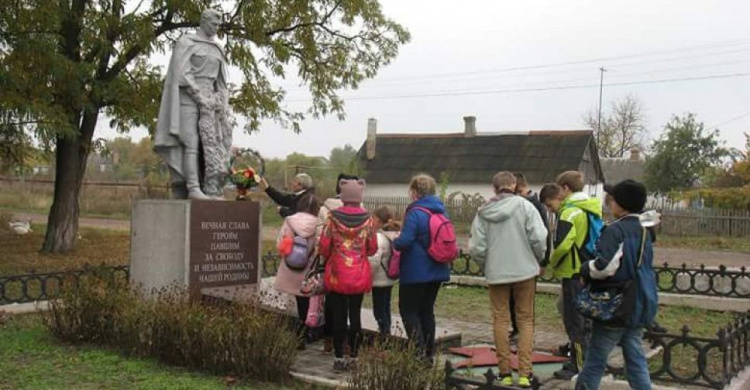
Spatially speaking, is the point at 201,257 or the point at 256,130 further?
the point at 256,130

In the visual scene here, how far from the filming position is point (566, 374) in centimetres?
638

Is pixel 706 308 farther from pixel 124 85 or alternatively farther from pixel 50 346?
pixel 124 85

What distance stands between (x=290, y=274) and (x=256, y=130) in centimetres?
924

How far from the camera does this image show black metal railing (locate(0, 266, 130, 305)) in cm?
809

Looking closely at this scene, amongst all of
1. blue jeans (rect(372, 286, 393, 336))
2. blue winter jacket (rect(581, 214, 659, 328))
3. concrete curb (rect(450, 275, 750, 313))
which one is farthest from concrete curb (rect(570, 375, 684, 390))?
concrete curb (rect(450, 275, 750, 313))

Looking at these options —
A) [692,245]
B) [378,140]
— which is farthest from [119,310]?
[378,140]

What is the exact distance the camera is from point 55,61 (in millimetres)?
11242

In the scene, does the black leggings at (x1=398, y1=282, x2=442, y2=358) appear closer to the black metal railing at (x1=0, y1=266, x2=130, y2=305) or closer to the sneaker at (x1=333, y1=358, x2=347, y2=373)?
the sneaker at (x1=333, y1=358, x2=347, y2=373)

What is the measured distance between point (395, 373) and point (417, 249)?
1.48 meters

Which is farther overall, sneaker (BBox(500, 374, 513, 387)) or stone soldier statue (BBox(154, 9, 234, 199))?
stone soldier statue (BBox(154, 9, 234, 199))

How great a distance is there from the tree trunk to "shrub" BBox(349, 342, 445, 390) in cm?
1093

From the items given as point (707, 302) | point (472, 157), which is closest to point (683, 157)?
point (472, 157)

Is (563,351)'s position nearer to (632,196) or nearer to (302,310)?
(302,310)

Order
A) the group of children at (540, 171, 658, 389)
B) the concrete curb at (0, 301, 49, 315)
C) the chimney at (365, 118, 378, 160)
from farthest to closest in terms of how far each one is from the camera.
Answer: the chimney at (365, 118, 378, 160) < the concrete curb at (0, 301, 49, 315) < the group of children at (540, 171, 658, 389)
